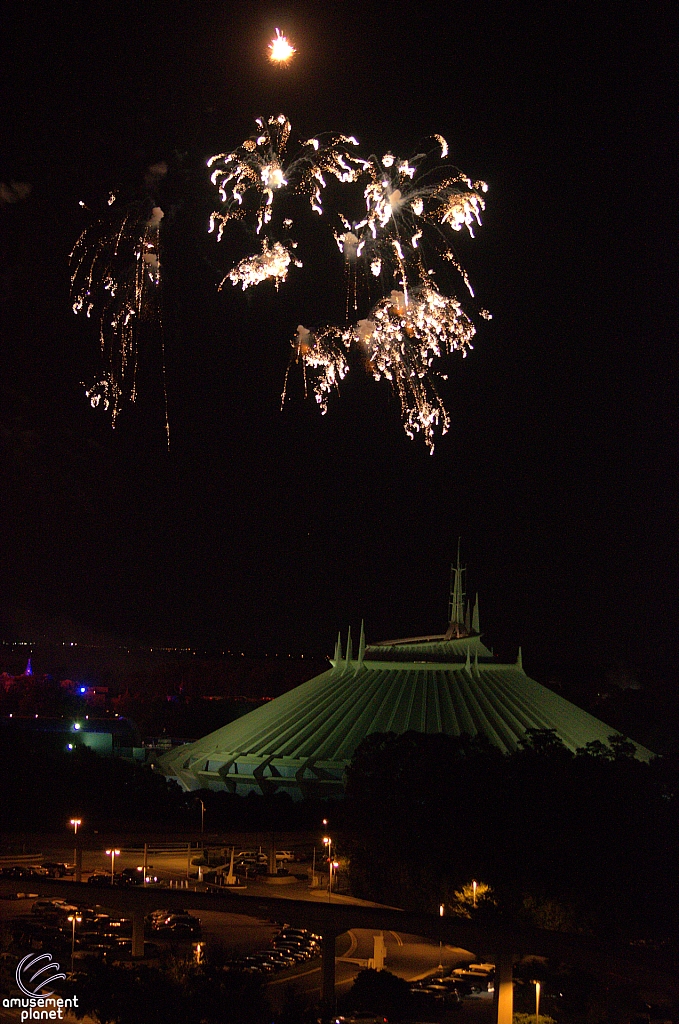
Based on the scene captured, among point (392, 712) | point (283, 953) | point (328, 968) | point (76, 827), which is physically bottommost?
point (283, 953)

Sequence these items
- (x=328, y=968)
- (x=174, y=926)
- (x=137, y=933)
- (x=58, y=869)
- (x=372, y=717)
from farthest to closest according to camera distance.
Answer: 1. (x=372, y=717)
2. (x=58, y=869)
3. (x=174, y=926)
4. (x=137, y=933)
5. (x=328, y=968)

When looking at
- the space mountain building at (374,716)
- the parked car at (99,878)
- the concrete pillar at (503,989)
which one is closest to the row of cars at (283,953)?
the concrete pillar at (503,989)

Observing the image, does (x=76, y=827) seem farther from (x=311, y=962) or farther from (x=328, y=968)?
(x=328, y=968)

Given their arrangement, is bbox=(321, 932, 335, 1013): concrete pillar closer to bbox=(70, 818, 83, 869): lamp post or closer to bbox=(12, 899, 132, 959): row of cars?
bbox=(12, 899, 132, 959): row of cars

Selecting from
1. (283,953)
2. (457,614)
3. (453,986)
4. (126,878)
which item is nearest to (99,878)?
(126,878)

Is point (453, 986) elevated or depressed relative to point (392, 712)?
A: depressed

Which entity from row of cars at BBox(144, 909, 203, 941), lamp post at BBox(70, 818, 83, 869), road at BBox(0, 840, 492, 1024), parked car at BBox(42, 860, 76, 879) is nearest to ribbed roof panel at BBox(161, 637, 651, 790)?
parked car at BBox(42, 860, 76, 879)

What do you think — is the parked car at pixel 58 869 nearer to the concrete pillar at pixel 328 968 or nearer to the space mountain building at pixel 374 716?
the space mountain building at pixel 374 716
